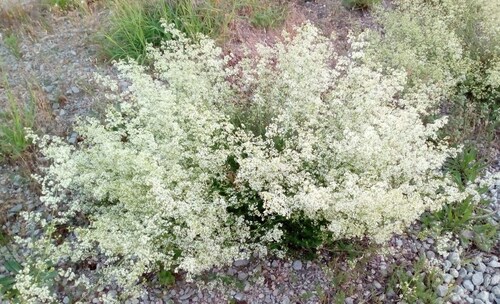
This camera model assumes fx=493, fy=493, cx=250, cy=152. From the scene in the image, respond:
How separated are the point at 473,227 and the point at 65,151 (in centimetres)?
307

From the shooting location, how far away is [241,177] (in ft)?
10.4

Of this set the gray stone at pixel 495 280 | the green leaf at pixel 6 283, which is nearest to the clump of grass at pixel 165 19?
the green leaf at pixel 6 283

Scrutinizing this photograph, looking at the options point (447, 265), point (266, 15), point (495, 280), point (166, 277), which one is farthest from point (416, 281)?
point (266, 15)

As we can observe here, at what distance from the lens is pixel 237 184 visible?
10.7 ft

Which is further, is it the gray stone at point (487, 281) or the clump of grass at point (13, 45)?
the clump of grass at point (13, 45)

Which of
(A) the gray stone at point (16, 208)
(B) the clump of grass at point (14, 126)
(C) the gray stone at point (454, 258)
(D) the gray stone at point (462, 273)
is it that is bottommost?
(D) the gray stone at point (462, 273)

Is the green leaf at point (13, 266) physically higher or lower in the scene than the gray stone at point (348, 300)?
higher

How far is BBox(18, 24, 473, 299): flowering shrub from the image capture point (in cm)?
295

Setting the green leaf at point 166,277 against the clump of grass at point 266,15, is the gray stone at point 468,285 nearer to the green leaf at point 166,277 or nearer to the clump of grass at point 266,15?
the green leaf at point 166,277

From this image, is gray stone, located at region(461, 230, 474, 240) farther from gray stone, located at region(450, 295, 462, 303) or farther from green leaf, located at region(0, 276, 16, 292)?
green leaf, located at region(0, 276, 16, 292)

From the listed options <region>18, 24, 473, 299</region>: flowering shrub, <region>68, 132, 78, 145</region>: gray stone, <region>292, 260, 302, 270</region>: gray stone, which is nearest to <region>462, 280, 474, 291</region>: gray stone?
<region>18, 24, 473, 299</region>: flowering shrub

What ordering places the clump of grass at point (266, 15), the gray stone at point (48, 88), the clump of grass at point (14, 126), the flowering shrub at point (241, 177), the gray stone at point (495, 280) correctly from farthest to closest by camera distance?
1. the clump of grass at point (266, 15)
2. the gray stone at point (48, 88)
3. the clump of grass at point (14, 126)
4. the gray stone at point (495, 280)
5. the flowering shrub at point (241, 177)

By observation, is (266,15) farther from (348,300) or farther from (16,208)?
(348,300)

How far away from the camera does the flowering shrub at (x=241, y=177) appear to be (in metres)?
2.95
